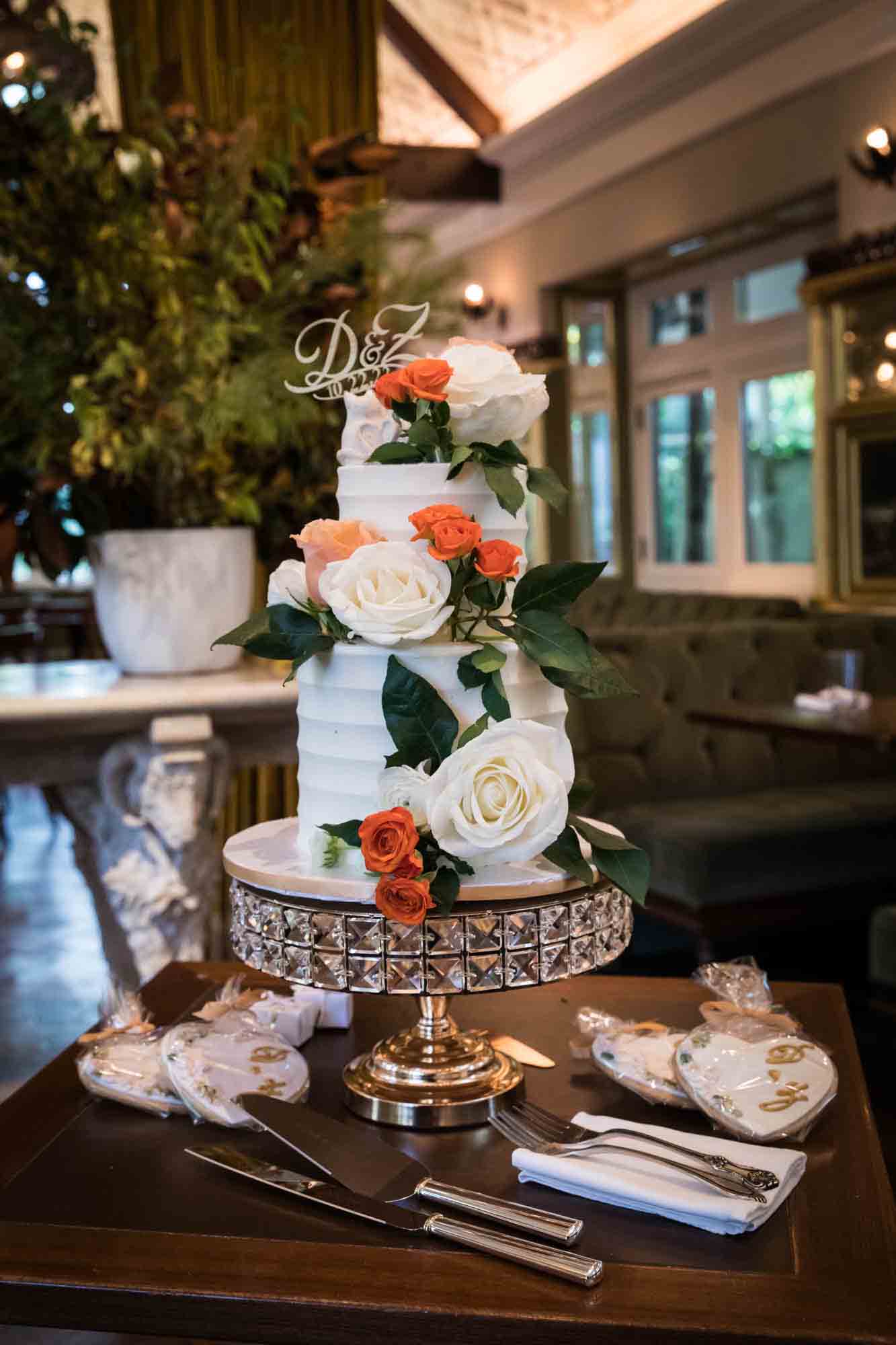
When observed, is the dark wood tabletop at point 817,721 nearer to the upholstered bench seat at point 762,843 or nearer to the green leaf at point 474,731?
the upholstered bench seat at point 762,843

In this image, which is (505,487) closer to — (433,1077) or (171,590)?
(433,1077)

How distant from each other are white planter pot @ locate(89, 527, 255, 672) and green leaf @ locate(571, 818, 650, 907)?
5.38 ft

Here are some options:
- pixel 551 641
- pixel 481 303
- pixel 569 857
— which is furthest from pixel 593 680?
pixel 481 303

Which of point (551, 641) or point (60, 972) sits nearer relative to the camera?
point (551, 641)

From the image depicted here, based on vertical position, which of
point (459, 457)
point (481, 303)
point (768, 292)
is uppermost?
point (481, 303)

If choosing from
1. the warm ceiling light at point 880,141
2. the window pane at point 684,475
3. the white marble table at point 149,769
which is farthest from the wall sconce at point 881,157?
the white marble table at point 149,769

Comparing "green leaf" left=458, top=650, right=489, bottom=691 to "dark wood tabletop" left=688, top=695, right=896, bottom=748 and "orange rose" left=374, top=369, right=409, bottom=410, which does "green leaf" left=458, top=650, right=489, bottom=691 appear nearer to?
"orange rose" left=374, top=369, right=409, bottom=410

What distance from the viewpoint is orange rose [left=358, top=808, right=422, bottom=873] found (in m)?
1.17

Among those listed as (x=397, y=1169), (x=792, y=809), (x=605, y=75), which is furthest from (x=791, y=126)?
(x=397, y=1169)

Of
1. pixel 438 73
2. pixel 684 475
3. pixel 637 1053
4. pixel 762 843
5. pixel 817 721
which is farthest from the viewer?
pixel 684 475

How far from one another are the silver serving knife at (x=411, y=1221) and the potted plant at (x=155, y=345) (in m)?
1.66

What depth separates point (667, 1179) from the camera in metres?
1.15

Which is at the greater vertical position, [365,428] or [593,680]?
[365,428]

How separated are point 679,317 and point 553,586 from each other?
284 inches
